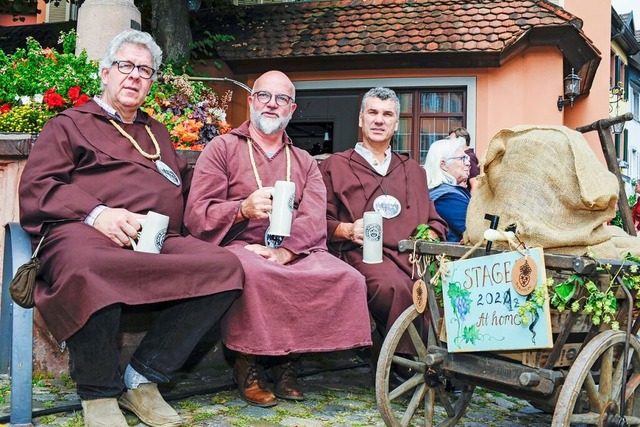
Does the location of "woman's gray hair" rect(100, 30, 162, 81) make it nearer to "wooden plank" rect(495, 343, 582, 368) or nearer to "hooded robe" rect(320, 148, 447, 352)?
"hooded robe" rect(320, 148, 447, 352)

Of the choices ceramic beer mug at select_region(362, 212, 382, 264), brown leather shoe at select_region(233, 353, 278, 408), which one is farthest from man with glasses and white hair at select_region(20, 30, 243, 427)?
ceramic beer mug at select_region(362, 212, 382, 264)

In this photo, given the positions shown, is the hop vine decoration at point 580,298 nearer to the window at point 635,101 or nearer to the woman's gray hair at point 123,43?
the woman's gray hair at point 123,43

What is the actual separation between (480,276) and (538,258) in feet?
0.98

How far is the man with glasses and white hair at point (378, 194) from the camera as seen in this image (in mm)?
4270

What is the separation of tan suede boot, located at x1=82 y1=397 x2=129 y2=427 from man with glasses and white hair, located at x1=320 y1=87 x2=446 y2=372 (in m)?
1.57

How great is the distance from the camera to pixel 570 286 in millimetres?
2684

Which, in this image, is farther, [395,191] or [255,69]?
[255,69]

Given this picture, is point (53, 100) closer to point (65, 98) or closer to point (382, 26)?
point (65, 98)

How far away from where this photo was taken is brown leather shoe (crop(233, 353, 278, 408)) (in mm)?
3719

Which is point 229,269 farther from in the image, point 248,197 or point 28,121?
point 28,121

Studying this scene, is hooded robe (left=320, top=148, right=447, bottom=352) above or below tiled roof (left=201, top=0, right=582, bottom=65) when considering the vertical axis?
below

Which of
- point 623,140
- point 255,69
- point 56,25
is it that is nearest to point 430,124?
point 255,69

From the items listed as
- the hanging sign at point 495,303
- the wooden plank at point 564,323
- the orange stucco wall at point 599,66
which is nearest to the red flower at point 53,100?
the hanging sign at point 495,303

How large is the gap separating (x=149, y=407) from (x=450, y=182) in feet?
7.74
